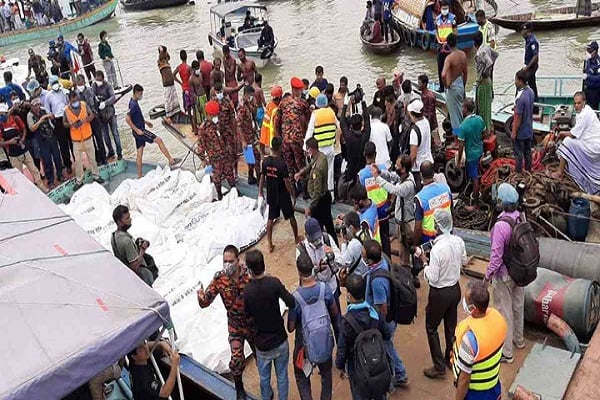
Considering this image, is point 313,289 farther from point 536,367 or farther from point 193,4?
point 193,4

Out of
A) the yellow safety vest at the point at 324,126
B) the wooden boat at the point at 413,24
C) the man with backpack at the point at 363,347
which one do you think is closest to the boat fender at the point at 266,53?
the wooden boat at the point at 413,24

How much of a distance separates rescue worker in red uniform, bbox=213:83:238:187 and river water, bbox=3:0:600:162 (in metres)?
5.14

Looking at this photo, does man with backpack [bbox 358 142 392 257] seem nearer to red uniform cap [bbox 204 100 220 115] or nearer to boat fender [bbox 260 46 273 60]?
red uniform cap [bbox 204 100 220 115]

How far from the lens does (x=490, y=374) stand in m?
4.22

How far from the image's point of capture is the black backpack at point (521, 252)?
5.07m

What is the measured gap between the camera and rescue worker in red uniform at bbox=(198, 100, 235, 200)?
29.6 ft

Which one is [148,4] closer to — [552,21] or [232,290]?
[552,21]

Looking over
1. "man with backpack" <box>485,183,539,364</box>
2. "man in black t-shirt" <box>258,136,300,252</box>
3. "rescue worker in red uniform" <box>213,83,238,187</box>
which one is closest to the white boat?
"rescue worker in red uniform" <box>213,83,238,187</box>

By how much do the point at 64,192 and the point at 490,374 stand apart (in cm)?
811

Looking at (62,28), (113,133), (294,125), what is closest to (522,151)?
(294,125)

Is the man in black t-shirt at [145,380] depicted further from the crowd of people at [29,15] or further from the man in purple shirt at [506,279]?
the crowd of people at [29,15]

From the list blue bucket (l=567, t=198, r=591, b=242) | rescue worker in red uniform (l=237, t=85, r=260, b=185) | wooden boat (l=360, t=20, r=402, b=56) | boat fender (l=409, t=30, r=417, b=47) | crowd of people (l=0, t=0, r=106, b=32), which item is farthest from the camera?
crowd of people (l=0, t=0, r=106, b=32)

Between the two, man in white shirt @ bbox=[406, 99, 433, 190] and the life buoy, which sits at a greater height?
man in white shirt @ bbox=[406, 99, 433, 190]

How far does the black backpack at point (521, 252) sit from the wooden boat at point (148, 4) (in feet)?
119
